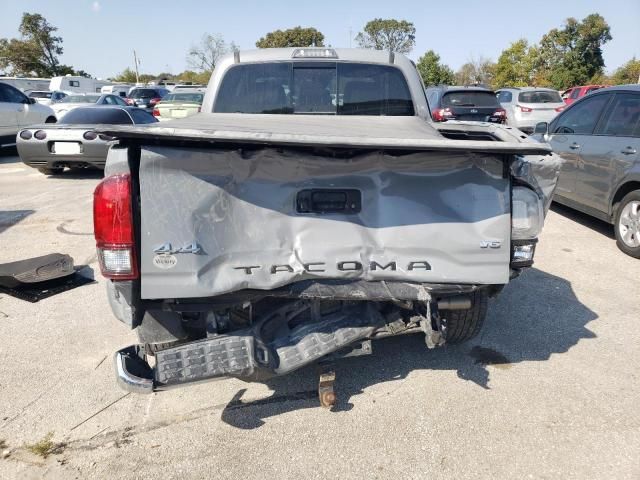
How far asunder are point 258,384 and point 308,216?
1.33 meters

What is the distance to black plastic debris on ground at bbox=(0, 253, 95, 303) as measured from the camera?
422 centimetres

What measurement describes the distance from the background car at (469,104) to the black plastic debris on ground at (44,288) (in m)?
9.80

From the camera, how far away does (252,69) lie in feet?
12.5

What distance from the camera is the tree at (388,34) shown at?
6900cm

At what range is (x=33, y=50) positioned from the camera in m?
54.9

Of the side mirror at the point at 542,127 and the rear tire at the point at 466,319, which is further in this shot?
the side mirror at the point at 542,127

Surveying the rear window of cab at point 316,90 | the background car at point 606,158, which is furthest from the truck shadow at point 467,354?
the rear window of cab at point 316,90

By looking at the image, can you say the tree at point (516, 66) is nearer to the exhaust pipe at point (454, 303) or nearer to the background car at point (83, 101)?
the background car at point (83, 101)

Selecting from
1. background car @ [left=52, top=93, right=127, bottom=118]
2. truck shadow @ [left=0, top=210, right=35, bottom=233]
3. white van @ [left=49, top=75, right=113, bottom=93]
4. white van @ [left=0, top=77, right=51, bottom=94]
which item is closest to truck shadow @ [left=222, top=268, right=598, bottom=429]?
truck shadow @ [left=0, top=210, right=35, bottom=233]

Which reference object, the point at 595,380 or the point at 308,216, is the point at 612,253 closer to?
the point at 595,380

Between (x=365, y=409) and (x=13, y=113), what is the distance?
13625 mm

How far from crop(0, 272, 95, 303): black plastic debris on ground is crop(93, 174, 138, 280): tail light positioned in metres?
2.59

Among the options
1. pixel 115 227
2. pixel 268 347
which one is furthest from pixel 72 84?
pixel 268 347

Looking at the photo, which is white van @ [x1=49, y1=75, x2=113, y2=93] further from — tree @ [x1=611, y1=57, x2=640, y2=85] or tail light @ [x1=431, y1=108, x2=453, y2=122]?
tree @ [x1=611, y1=57, x2=640, y2=85]
